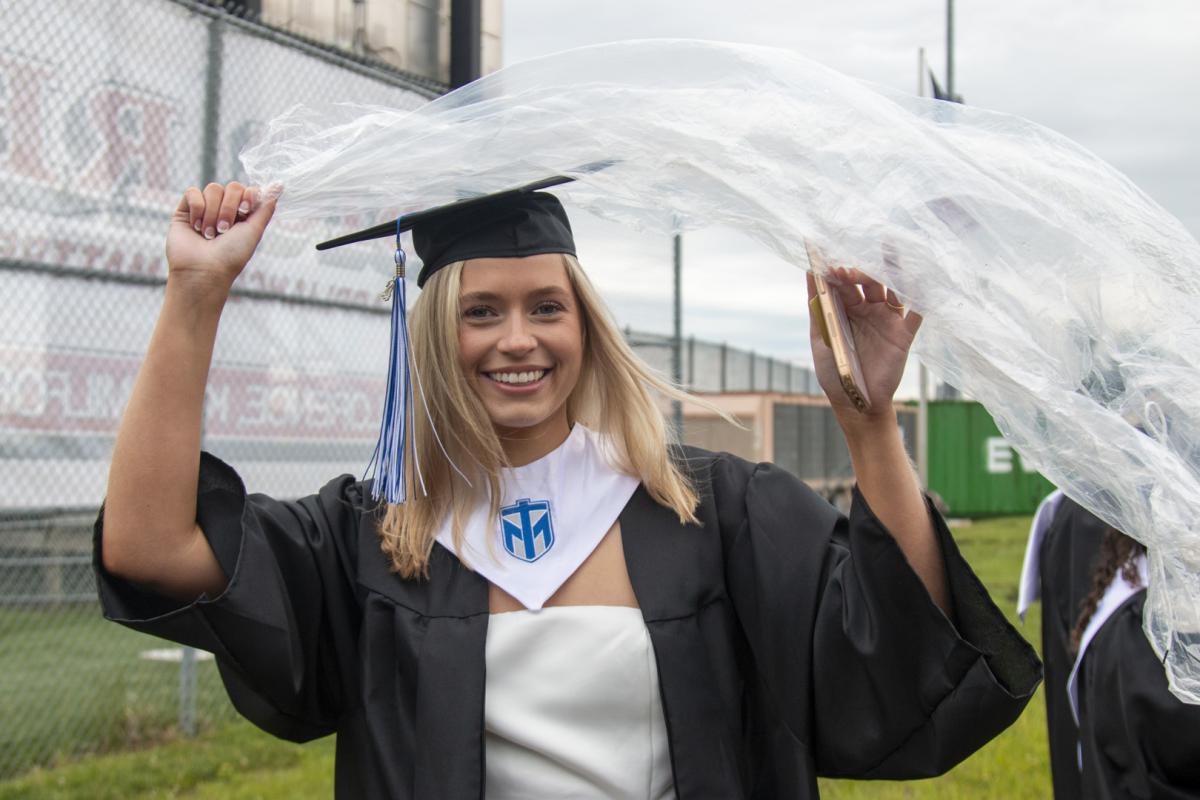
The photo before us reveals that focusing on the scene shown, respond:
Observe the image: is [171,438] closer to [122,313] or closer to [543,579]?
[543,579]

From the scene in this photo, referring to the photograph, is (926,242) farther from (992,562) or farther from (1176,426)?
(992,562)

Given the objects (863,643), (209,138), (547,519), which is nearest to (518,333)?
(547,519)

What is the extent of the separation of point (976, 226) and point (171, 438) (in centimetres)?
123

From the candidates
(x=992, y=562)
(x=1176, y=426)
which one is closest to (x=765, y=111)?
(x=1176, y=426)

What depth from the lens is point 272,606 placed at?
6.66ft

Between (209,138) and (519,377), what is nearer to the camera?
(519,377)

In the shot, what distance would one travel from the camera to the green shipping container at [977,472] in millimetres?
21828

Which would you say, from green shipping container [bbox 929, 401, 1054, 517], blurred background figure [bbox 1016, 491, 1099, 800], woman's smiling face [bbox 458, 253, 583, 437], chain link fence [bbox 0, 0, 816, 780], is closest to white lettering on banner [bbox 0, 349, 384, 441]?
chain link fence [bbox 0, 0, 816, 780]

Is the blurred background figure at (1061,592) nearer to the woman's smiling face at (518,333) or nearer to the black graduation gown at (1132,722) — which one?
the black graduation gown at (1132,722)

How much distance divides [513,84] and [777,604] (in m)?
0.93

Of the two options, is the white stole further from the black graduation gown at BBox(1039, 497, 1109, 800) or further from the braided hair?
the black graduation gown at BBox(1039, 497, 1109, 800)

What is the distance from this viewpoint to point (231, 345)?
5777mm

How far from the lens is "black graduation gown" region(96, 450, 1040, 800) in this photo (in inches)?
73.2

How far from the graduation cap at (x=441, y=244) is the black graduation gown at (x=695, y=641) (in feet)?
0.56
